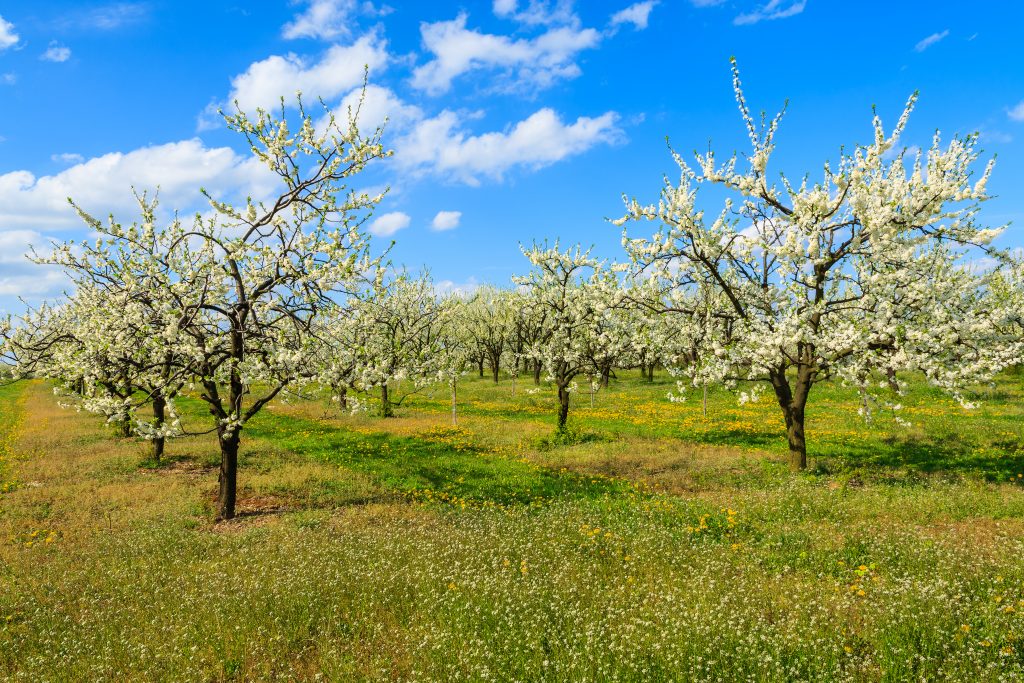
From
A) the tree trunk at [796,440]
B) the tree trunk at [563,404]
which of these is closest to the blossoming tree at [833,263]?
the tree trunk at [796,440]

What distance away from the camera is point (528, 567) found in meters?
9.61

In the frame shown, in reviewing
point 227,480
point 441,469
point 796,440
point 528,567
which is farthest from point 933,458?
point 227,480

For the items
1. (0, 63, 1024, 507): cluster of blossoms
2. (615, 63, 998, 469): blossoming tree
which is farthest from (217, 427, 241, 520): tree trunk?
(615, 63, 998, 469): blossoming tree

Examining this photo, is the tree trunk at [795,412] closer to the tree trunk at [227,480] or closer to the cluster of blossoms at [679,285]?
the cluster of blossoms at [679,285]

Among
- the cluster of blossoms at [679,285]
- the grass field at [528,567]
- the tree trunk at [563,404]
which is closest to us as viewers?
the grass field at [528,567]

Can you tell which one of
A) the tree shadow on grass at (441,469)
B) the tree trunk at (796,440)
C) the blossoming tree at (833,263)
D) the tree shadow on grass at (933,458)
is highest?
the blossoming tree at (833,263)

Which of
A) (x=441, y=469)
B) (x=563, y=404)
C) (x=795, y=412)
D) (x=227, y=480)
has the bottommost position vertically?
(x=441, y=469)

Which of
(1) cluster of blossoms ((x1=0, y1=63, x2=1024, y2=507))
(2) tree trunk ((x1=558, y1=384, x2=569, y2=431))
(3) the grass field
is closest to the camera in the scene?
(3) the grass field

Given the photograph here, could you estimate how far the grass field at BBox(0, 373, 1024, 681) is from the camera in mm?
6879

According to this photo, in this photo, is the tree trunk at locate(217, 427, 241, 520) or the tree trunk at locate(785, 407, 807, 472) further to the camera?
the tree trunk at locate(785, 407, 807, 472)

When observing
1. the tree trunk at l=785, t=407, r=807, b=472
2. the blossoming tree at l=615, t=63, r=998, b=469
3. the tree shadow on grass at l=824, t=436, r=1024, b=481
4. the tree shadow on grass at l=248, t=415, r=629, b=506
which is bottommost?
the tree shadow on grass at l=248, t=415, r=629, b=506

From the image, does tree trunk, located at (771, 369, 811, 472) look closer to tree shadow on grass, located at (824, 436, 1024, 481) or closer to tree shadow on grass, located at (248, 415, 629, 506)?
tree shadow on grass, located at (824, 436, 1024, 481)

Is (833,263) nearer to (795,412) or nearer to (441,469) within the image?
(795,412)

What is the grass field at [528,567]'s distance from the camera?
6879mm
